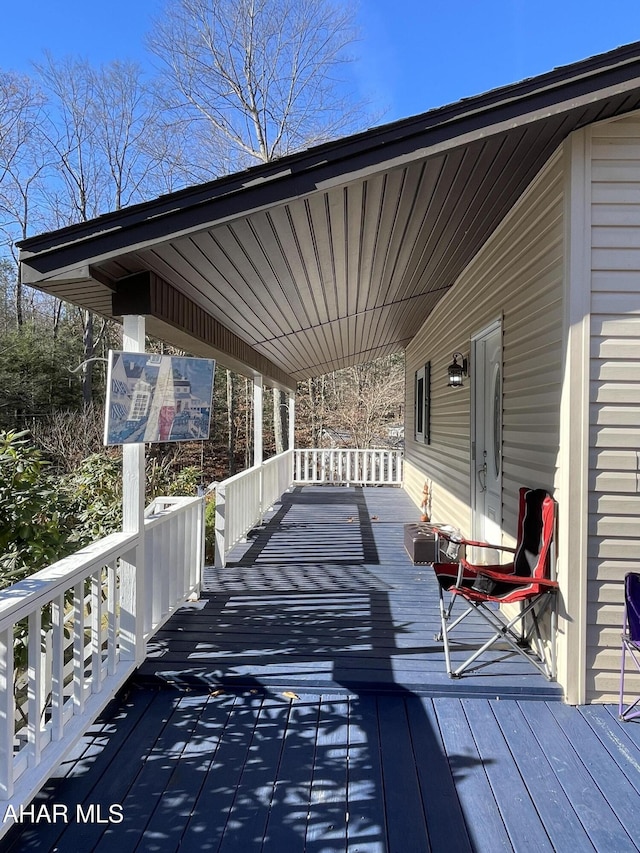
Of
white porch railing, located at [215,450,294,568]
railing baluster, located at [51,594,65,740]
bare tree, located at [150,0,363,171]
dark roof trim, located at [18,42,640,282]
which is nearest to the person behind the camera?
railing baluster, located at [51,594,65,740]

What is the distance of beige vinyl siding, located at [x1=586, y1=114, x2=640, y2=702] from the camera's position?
8.70 feet

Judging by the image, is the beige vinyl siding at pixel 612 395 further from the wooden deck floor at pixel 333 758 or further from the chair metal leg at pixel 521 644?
the wooden deck floor at pixel 333 758

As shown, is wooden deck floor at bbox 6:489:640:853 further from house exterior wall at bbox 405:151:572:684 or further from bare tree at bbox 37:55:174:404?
bare tree at bbox 37:55:174:404

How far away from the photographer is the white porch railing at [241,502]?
5105 mm

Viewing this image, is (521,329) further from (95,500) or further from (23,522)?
(95,500)

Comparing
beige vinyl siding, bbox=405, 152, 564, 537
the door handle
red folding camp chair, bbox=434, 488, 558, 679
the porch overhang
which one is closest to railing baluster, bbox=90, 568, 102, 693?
the porch overhang

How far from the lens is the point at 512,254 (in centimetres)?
364

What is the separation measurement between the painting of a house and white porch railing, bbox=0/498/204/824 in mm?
1248

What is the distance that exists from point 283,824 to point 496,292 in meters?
3.48

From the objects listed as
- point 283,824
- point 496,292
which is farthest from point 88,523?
point 496,292

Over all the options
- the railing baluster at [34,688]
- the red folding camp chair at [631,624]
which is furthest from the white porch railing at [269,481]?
the red folding camp chair at [631,624]

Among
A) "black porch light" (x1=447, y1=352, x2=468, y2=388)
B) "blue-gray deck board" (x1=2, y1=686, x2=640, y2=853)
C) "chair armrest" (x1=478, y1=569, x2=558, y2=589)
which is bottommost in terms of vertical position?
"blue-gray deck board" (x1=2, y1=686, x2=640, y2=853)

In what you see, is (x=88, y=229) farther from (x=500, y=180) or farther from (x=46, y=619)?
(x=500, y=180)

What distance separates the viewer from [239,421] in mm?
19781
